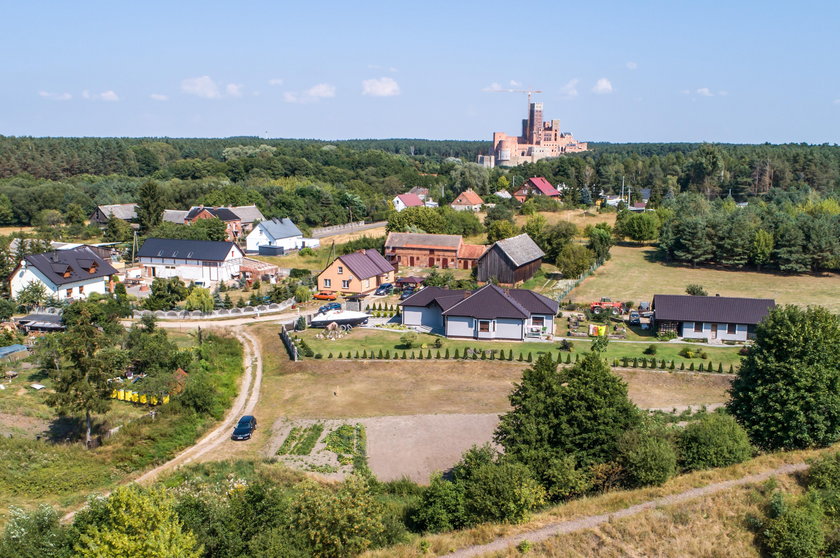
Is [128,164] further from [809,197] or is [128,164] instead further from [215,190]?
[809,197]

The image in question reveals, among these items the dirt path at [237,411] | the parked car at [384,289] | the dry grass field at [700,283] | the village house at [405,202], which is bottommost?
the dirt path at [237,411]

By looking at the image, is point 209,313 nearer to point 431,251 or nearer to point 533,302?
point 533,302

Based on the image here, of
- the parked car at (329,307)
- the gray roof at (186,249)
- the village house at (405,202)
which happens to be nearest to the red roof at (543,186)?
the village house at (405,202)

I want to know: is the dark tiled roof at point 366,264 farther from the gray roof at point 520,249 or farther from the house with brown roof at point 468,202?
the house with brown roof at point 468,202

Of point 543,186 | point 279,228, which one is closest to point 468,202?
point 543,186

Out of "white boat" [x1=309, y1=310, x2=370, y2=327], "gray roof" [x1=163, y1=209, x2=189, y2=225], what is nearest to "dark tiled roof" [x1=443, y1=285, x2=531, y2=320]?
"white boat" [x1=309, y1=310, x2=370, y2=327]

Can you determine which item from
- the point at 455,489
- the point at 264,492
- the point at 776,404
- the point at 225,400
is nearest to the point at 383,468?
the point at 455,489
